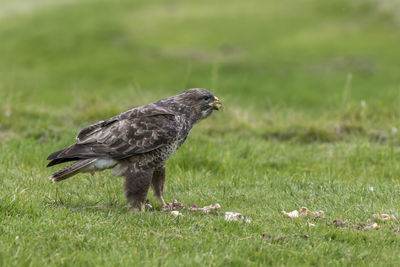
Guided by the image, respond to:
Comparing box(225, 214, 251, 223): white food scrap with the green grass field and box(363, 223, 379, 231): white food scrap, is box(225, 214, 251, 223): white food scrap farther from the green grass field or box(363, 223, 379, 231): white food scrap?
box(363, 223, 379, 231): white food scrap

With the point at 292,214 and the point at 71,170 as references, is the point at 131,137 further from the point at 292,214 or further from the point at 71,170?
the point at 292,214

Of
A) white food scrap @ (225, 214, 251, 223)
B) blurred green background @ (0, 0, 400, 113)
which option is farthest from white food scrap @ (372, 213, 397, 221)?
blurred green background @ (0, 0, 400, 113)

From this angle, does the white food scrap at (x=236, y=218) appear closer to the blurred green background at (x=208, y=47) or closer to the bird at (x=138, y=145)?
the bird at (x=138, y=145)

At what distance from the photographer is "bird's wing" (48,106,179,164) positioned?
20.6ft

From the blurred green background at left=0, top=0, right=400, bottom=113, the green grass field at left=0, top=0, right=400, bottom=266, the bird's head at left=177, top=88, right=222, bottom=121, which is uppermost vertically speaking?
the bird's head at left=177, top=88, right=222, bottom=121

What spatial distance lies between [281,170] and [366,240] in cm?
329

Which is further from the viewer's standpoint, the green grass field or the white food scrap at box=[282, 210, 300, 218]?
the white food scrap at box=[282, 210, 300, 218]

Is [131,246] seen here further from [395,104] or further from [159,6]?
[159,6]

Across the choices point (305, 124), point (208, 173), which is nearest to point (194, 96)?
point (208, 173)

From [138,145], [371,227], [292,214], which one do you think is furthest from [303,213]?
[138,145]

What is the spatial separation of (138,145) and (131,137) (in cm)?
14

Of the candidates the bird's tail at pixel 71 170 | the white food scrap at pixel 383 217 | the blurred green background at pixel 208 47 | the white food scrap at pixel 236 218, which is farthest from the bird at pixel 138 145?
the blurred green background at pixel 208 47

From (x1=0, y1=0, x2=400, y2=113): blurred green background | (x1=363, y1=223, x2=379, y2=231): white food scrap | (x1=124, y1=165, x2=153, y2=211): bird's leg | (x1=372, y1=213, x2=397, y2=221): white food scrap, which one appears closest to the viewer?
(x1=363, y1=223, x2=379, y2=231): white food scrap

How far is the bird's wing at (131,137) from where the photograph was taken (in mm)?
6273
